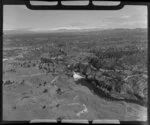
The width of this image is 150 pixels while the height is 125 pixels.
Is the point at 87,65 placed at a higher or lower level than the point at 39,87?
higher

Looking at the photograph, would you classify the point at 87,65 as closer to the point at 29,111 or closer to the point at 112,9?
the point at 112,9

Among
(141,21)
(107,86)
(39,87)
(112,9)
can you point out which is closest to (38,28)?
(39,87)

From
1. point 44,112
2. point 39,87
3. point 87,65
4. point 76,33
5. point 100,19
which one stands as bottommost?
point 44,112

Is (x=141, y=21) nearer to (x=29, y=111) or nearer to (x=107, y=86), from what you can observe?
(x=107, y=86)

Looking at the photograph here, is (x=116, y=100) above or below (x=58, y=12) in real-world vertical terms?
below

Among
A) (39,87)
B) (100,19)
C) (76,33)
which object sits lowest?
(39,87)

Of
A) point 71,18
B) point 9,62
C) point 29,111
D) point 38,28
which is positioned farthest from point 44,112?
point 71,18
